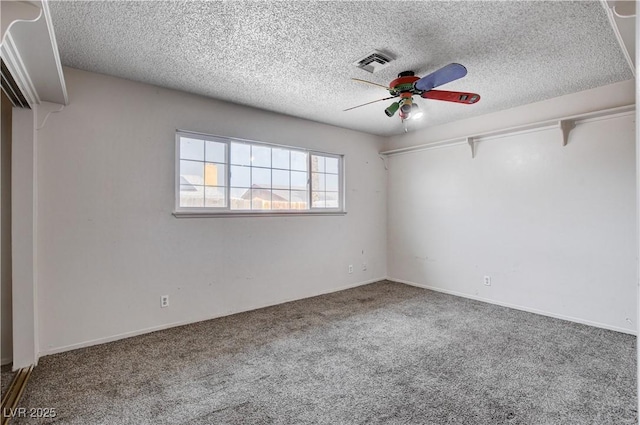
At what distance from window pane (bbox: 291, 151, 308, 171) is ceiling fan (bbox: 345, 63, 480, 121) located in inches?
69.4

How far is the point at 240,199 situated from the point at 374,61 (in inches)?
85.0

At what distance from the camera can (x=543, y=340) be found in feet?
9.45

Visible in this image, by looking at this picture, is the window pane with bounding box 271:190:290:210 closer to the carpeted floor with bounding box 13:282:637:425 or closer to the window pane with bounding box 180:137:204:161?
the window pane with bounding box 180:137:204:161

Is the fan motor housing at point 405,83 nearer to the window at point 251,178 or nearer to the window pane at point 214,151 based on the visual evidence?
the window at point 251,178

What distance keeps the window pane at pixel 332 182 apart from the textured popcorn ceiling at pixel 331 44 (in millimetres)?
1537

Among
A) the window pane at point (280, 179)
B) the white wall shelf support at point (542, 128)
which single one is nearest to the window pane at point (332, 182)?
the window pane at point (280, 179)

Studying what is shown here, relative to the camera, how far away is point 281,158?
420 cm

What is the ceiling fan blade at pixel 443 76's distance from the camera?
2105 millimetres

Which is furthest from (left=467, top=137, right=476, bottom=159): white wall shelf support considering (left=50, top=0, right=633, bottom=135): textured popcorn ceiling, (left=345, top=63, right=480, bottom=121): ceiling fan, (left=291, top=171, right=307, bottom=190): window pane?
(left=291, top=171, right=307, bottom=190): window pane

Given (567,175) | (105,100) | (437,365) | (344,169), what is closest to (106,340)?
(105,100)

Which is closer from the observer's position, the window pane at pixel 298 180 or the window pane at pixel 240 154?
the window pane at pixel 240 154

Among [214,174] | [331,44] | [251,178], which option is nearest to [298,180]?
[251,178]

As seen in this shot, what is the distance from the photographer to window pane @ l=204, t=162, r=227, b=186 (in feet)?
11.6

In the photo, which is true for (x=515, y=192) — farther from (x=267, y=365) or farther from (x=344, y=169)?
(x=267, y=365)
